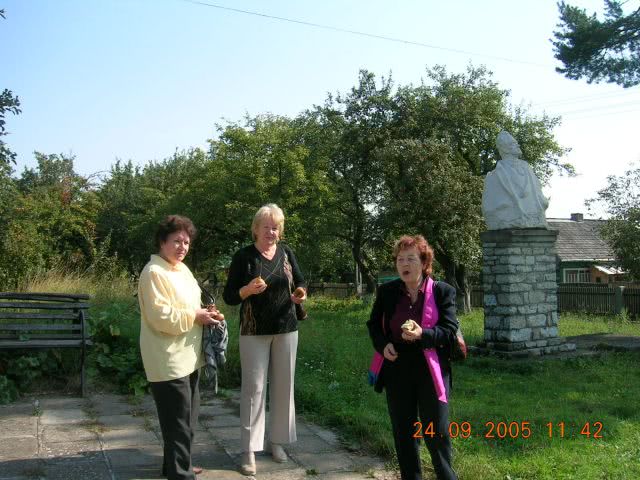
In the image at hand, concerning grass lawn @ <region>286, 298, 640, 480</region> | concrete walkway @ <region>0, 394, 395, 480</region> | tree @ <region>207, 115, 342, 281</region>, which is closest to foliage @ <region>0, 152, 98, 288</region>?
tree @ <region>207, 115, 342, 281</region>

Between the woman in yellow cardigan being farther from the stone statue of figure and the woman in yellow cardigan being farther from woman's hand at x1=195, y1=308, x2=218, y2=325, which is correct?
the stone statue of figure

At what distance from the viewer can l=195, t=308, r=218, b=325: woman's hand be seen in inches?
150

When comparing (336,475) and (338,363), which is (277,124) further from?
(336,475)

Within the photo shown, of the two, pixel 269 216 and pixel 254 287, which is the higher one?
pixel 269 216

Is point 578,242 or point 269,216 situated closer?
point 269,216

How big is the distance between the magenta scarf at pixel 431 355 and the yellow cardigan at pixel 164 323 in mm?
1132

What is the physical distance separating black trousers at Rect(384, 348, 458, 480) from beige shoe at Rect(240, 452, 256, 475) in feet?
3.41

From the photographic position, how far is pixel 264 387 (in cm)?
424

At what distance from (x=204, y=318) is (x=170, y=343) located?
26 centimetres

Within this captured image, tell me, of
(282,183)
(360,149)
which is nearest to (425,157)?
(360,149)

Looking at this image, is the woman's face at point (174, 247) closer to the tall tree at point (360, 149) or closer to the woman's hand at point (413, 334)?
the woman's hand at point (413, 334)

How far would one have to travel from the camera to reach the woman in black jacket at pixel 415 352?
11.3 feet

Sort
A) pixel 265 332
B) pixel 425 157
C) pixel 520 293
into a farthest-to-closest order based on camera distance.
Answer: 1. pixel 425 157
2. pixel 520 293
3. pixel 265 332

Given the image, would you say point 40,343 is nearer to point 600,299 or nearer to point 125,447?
point 125,447
